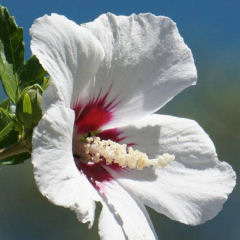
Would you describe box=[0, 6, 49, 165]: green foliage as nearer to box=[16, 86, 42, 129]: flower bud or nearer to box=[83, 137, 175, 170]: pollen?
box=[16, 86, 42, 129]: flower bud

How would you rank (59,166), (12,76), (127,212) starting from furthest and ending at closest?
(12,76)
(127,212)
(59,166)

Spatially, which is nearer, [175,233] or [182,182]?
[182,182]

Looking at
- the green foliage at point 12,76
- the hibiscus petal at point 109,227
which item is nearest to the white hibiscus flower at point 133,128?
the hibiscus petal at point 109,227

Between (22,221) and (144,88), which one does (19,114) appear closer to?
(144,88)

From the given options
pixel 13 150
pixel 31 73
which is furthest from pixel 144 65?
pixel 13 150

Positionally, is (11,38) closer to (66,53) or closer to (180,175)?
(66,53)

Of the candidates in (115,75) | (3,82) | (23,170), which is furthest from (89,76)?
(23,170)
